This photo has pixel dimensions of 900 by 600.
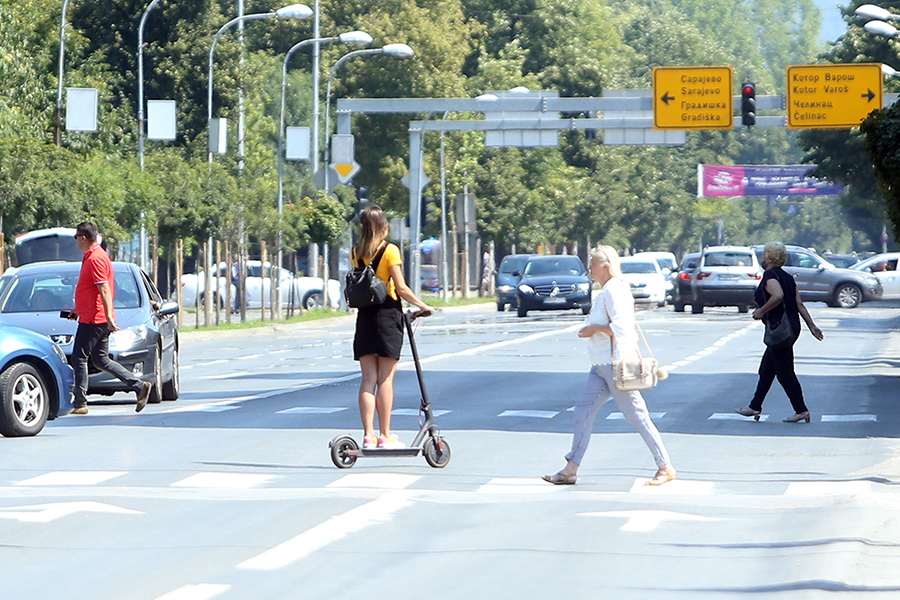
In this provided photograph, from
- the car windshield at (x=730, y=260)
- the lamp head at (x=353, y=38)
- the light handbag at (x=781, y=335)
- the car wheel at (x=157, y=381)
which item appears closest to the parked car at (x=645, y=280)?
the car windshield at (x=730, y=260)

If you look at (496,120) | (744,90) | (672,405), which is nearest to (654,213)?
(496,120)

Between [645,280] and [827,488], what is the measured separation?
41250 mm

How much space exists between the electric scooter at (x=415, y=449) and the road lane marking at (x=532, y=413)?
4393mm

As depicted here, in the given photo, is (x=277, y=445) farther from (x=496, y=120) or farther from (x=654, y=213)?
(x=654, y=213)

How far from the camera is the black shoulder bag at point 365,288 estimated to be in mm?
10969

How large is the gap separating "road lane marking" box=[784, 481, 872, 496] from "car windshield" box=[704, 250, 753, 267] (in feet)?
106

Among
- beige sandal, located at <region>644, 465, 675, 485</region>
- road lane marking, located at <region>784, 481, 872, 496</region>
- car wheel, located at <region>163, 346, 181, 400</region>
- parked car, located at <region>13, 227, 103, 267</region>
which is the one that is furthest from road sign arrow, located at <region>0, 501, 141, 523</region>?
parked car, located at <region>13, 227, 103, 267</region>

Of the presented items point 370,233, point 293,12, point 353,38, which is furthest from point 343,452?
point 353,38

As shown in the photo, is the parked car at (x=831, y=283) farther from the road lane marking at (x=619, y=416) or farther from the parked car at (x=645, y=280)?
the road lane marking at (x=619, y=416)

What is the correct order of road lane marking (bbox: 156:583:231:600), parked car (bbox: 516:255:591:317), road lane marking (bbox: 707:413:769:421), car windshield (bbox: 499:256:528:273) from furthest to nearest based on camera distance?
1. car windshield (bbox: 499:256:528:273)
2. parked car (bbox: 516:255:591:317)
3. road lane marking (bbox: 707:413:769:421)
4. road lane marking (bbox: 156:583:231:600)

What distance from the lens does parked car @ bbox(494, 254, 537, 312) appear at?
49.0 m

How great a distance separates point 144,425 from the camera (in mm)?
14906

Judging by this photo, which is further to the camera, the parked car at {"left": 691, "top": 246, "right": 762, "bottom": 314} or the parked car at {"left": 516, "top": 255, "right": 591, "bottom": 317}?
the parked car at {"left": 516, "top": 255, "right": 591, "bottom": 317}

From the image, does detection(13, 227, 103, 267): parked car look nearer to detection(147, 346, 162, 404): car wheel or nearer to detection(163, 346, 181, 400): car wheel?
detection(163, 346, 181, 400): car wheel
